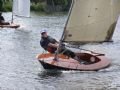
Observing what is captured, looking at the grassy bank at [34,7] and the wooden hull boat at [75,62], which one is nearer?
the wooden hull boat at [75,62]

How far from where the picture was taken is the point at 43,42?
1069 inches

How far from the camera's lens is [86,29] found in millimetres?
27406

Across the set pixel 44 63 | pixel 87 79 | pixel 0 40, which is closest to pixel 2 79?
pixel 44 63

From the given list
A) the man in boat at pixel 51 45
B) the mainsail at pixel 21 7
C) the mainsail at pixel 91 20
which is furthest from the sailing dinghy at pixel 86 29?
the mainsail at pixel 21 7

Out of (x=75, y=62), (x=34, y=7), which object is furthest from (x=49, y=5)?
(x=75, y=62)

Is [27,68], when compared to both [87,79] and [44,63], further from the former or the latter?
[87,79]

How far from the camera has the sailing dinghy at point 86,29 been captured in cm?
2630

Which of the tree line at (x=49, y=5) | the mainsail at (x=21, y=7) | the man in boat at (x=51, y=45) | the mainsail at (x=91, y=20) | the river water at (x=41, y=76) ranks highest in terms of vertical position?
the mainsail at (x=91, y=20)

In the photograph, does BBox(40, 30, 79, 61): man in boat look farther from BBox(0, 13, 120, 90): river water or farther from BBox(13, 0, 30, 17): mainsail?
BBox(13, 0, 30, 17): mainsail

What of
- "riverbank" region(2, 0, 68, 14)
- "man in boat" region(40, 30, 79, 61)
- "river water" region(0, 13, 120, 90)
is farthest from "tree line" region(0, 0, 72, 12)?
"man in boat" region(40, 30, 79, 61)

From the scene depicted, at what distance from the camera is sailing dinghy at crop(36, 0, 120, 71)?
86.3ft

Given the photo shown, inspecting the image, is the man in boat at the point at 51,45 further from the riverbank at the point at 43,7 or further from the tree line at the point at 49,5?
the tree line at the point at 49,5

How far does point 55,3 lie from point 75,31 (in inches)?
4012

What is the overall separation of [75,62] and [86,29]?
6.96 ft
